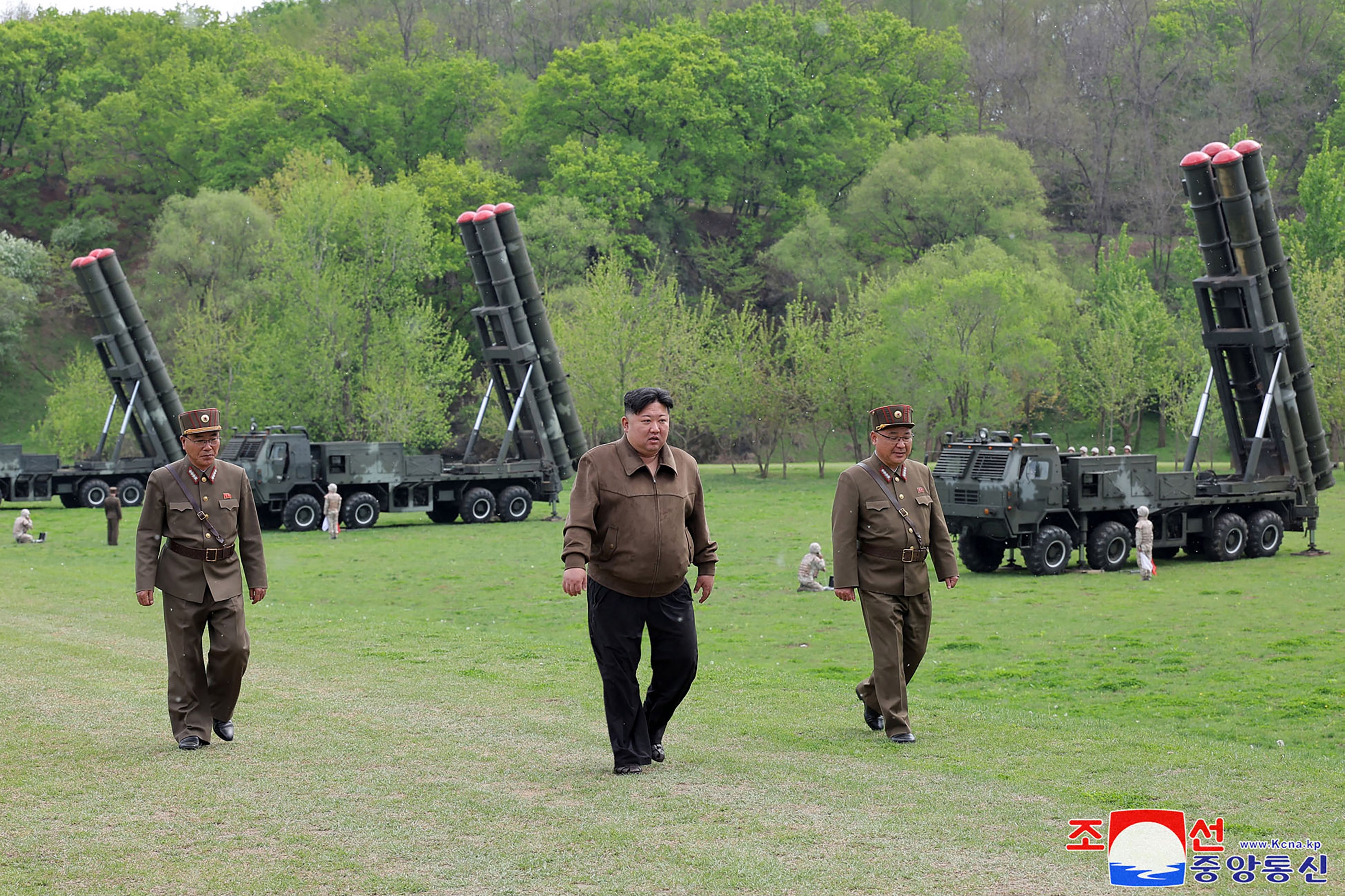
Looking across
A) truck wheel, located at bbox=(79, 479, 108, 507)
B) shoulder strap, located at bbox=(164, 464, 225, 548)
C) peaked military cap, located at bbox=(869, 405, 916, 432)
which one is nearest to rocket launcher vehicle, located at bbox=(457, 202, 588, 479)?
truck wheel, located at bbox=(79, 479, 108, 507)

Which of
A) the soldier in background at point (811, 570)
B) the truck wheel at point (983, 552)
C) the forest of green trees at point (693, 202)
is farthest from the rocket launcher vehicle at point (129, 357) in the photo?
the soldier in background at point (811, 570)

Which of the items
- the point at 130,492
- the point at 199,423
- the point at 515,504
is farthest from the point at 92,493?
the point at 199,423

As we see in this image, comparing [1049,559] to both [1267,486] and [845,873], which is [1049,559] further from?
[845,873]

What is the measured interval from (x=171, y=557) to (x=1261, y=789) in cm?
632

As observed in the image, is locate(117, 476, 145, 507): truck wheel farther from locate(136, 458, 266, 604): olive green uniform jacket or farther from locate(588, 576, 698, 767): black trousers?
locate(588, 576, 698, 767): black trousers

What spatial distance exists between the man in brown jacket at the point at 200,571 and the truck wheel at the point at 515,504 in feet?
81.9

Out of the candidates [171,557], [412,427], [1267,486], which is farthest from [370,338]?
[171,557]

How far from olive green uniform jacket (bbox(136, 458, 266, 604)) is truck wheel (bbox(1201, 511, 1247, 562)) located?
59.6ft

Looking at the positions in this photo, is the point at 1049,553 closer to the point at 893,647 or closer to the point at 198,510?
the point at 893,647

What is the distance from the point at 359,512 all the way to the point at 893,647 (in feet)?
79.5

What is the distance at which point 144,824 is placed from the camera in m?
6.62

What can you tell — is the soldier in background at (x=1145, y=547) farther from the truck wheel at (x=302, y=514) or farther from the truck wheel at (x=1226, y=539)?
the truck wheel at (x=302, y=514)

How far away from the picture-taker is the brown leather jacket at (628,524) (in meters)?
7.91

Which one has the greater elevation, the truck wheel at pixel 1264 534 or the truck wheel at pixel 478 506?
the truck wheel at pixel 478 506
